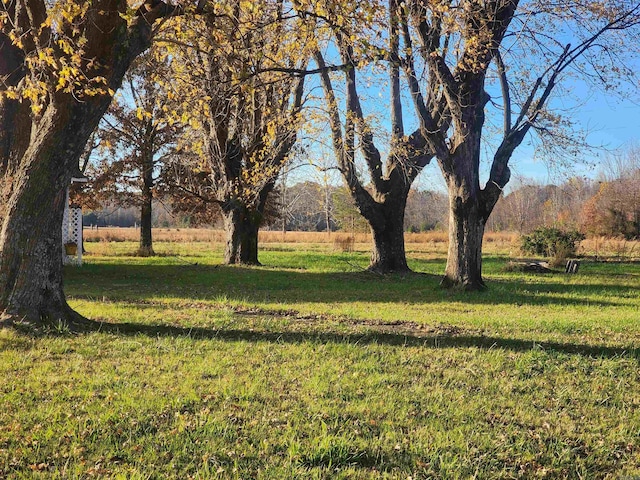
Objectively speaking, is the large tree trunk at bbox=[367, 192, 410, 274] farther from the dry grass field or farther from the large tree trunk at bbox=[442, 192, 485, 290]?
the dry grass field

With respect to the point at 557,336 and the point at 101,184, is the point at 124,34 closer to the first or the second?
the point at 557,336

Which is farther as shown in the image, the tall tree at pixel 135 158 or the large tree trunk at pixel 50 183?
the tall tree at pixel 135 158

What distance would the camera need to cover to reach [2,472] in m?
3.01

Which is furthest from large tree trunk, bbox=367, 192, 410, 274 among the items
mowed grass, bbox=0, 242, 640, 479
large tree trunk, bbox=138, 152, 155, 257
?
large tree trunk, bbox=138, 152, 155, 257

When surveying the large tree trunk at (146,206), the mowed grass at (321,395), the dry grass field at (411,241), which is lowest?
the mowed grass at (321,395)

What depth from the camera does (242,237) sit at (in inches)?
744

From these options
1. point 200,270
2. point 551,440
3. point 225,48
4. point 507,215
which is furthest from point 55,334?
point 507,215

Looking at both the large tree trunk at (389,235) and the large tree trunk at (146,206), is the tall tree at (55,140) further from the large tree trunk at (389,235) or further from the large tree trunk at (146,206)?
the large tree trunk at (146,206)

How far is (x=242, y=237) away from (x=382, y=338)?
12.8 meters

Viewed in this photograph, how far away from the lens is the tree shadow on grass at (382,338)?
6.27 m

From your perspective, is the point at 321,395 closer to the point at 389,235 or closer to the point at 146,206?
the point at 389,235

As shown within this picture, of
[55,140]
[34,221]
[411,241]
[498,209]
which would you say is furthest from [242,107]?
[498,209]

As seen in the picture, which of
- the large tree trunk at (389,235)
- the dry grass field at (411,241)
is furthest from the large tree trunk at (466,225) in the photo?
the dry grass field at (411,241)

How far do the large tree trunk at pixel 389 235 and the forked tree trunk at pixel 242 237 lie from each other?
481 cm
